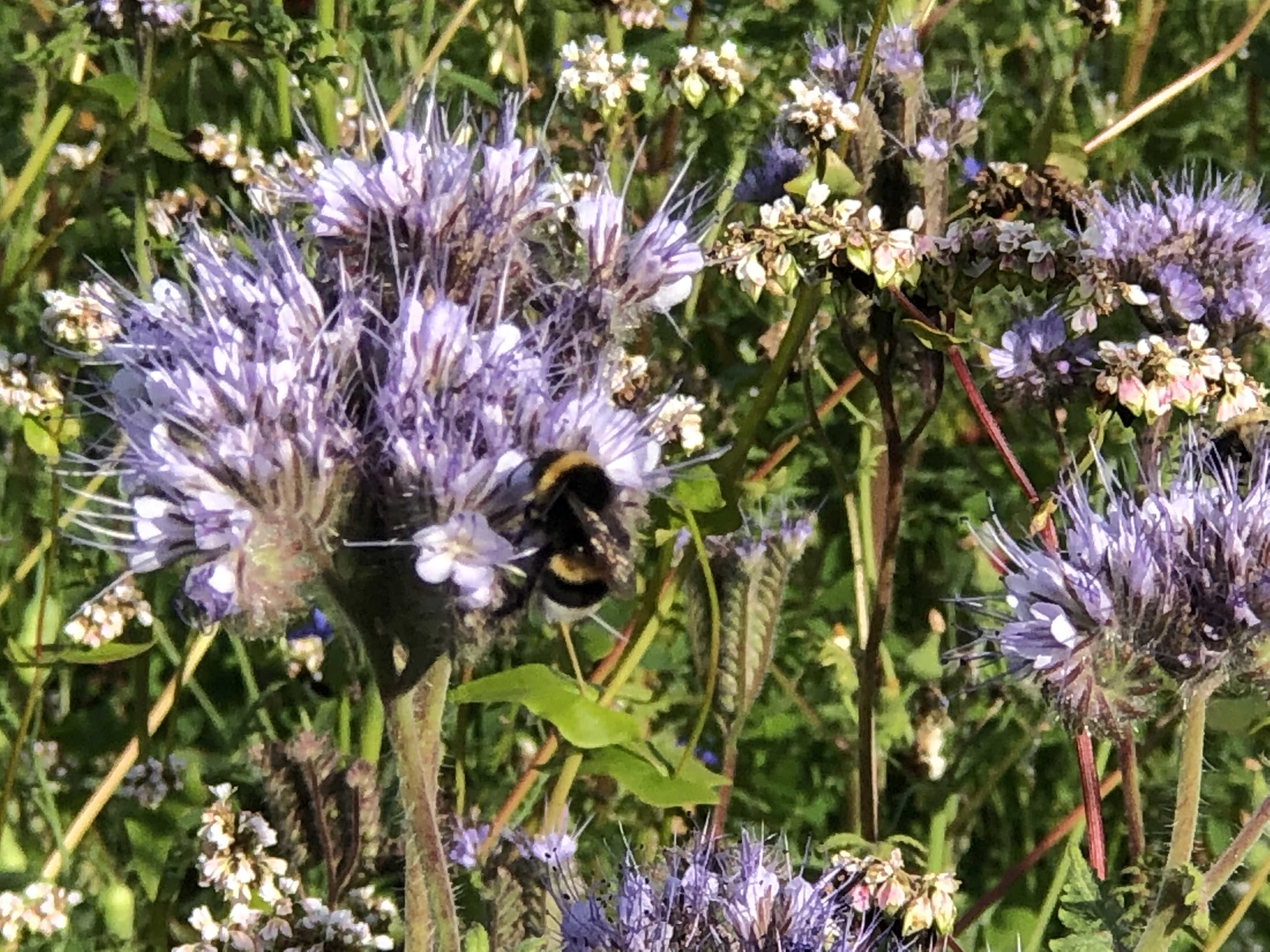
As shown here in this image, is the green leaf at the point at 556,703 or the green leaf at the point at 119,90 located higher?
the green leaf at the point at 119,90

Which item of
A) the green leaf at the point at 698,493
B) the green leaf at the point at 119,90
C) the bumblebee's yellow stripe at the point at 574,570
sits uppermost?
the green leaf at the point at 119,90

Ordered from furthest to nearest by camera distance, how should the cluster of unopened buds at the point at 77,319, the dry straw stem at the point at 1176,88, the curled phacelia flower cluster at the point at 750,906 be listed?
1. the dry straw stem at the point at 1176,88
2. the cluster of unopened buds at the point at 77,319
3. the curled phacelia flower cluster at the point at 750,906

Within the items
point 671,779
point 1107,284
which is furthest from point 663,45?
point 671,779

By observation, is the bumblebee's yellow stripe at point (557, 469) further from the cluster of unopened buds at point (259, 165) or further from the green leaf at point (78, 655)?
the green leaf at point (78, 655)

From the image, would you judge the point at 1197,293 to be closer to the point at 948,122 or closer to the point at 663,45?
the point at 948,122

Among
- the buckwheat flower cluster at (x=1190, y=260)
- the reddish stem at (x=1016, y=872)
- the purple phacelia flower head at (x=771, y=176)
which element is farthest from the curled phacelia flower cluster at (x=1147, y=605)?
the purple phacelia flower head at (x=771, y=176)

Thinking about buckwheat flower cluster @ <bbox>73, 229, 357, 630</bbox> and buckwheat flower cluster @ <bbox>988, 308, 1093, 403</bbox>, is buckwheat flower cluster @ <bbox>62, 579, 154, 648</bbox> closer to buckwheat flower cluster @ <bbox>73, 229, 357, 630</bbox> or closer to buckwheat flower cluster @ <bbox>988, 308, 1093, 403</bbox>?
buckwheat flower cluster @ <bbox>73, 229, 357, 630</bbox>

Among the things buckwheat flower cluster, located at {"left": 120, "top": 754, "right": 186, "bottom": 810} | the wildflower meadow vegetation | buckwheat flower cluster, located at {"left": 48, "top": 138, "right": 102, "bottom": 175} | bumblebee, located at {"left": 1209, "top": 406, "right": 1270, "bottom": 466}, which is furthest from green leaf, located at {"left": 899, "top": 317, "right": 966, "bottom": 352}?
buckwheat flower cluster, located at {"left": 48, "top": 138, "right": 102, "bottom": 175}
